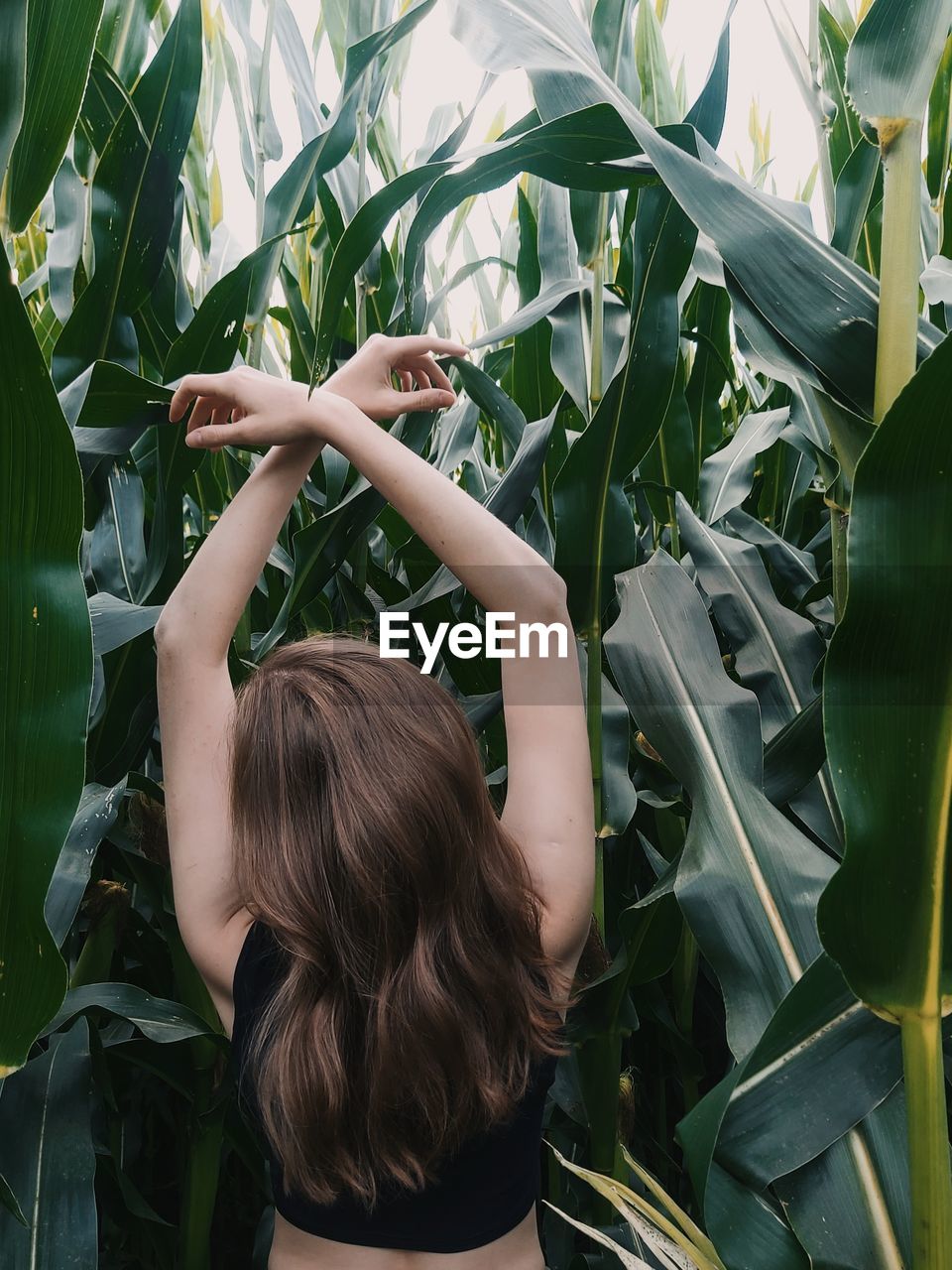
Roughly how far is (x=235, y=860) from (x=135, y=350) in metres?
0.47

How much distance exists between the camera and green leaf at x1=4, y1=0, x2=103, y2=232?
1.92ft

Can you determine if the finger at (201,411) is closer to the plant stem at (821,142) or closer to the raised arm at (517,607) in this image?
the raised arm at (517,607)

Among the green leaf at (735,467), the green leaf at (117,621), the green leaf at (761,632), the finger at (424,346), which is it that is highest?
the finger at (424,346)

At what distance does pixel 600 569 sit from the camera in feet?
2.97

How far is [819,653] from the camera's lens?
92 centimetres

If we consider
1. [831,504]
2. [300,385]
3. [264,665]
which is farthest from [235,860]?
[831,504]

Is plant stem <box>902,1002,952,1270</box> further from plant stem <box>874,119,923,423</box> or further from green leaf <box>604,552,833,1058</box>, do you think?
plant stem <box>874,119,923,423</box>

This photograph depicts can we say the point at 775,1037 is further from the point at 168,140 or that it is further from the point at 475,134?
the point at 475,134

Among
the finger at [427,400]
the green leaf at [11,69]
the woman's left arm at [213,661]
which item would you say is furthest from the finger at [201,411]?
the green leaf at [11,69]

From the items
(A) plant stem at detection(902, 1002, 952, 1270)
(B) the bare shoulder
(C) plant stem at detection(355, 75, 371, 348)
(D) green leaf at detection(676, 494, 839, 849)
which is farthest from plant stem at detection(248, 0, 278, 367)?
(A) plant stem at detection(902, 1002, 952, 1270)

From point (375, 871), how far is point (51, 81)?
1.79ft

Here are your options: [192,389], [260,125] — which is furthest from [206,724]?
[260,125]

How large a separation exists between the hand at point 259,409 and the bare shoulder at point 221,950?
0.37 metres

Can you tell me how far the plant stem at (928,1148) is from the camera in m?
0.47
